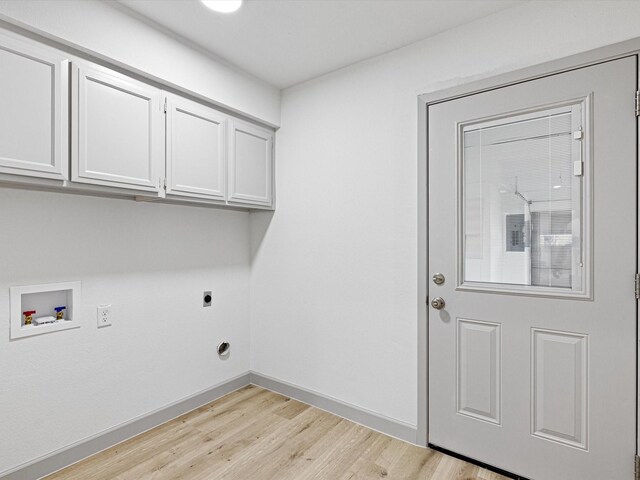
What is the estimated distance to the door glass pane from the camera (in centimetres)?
170

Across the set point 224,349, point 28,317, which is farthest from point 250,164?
point 28,317

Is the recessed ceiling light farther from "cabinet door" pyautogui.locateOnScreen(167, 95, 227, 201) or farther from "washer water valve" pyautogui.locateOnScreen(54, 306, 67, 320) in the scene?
"washer water valve" pyautogui.locateOnScreen(54, 306, 67, 320)

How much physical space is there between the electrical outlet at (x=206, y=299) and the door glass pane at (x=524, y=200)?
183cm

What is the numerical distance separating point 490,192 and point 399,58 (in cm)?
103

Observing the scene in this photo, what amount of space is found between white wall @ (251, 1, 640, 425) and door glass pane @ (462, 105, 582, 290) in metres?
0.31

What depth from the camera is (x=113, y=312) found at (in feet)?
6.97

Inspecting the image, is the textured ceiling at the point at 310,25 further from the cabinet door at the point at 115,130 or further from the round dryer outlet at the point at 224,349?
the round dryer outlet at the point at 224,349

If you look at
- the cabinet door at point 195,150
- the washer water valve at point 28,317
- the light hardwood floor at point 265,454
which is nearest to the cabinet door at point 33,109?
the cabinet door at point 195,150

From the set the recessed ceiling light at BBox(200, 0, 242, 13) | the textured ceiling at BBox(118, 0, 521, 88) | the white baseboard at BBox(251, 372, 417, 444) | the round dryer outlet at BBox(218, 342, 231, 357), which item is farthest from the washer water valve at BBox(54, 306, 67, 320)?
the recessed ceiling light at BBox(200, 0, 242, 13)

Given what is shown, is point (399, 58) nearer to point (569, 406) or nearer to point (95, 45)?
point (95, 45)

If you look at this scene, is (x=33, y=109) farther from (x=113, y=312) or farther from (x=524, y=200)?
(x=524, y=200)

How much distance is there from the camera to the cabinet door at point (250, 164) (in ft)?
8.26

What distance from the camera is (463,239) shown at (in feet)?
6.56

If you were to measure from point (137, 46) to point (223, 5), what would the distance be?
53 cm
